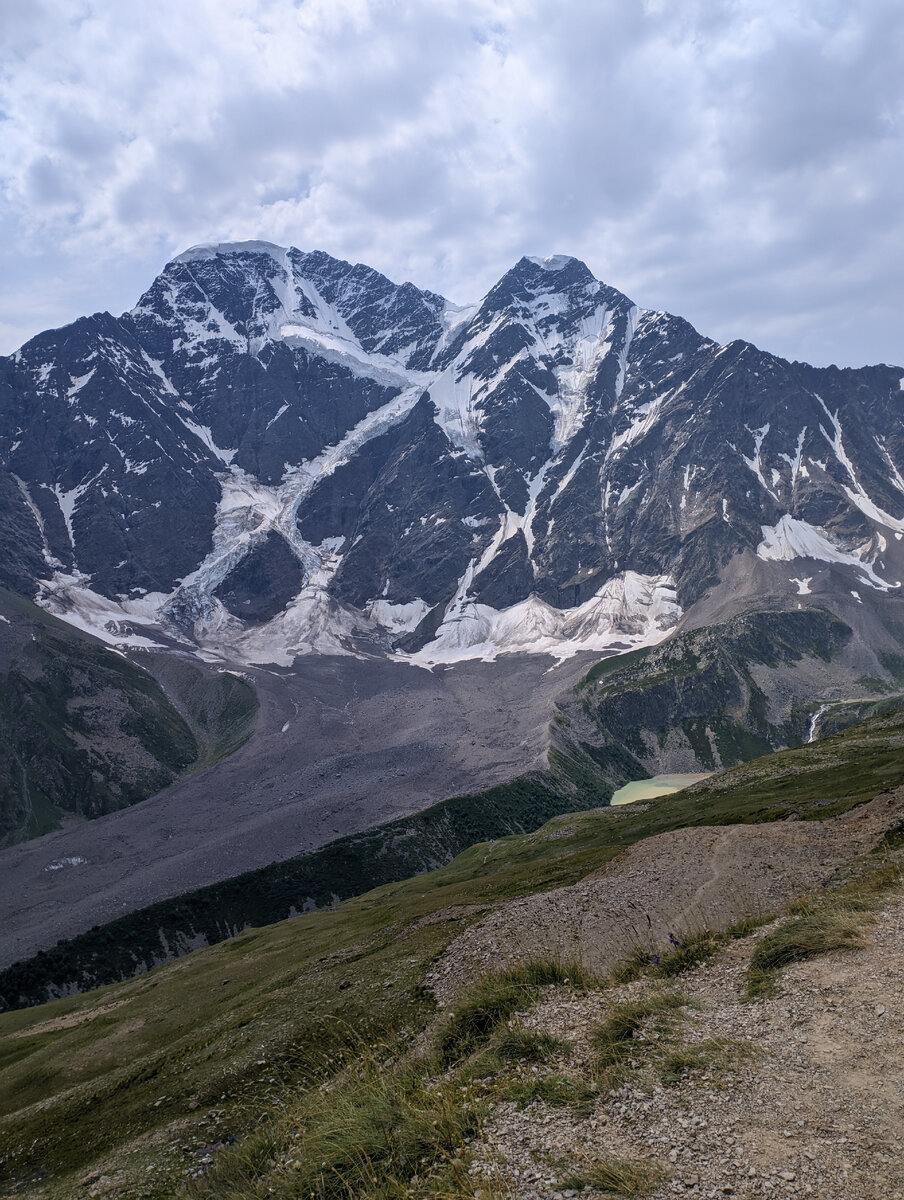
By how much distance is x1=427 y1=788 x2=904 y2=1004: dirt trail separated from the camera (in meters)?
20.8

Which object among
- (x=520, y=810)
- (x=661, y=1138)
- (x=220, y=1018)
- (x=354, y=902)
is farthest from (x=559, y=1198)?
(x=520, y=810)

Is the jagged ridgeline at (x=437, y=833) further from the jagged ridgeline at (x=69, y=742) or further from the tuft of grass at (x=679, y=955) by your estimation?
the jagged ridgeline at (x=69, y=742)

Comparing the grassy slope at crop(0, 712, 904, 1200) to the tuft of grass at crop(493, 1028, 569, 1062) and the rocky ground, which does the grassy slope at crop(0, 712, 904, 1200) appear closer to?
the tuft of grass at crop(493, 1028, 569, 1062)

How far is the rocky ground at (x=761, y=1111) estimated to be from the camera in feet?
26.7

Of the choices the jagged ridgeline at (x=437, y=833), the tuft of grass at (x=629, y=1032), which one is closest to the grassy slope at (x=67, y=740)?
the jagged ridgeline at (x=437, y=833)

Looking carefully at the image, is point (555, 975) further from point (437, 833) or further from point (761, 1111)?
point (437, 833)

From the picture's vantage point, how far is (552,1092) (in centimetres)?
1073

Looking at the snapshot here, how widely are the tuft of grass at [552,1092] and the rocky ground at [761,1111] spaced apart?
18 cm

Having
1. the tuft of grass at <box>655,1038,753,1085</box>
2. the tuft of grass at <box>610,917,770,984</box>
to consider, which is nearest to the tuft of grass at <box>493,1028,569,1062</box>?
the tuft of grass at <box>655,1038,753,1085</box>

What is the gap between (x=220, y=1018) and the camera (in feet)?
105

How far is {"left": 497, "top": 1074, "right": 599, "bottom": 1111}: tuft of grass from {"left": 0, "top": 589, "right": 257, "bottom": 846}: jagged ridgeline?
547 feet

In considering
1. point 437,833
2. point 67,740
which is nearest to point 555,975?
point 437,833

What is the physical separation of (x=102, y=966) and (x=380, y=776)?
83413mm

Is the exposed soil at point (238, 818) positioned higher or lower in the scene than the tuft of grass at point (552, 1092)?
lower
